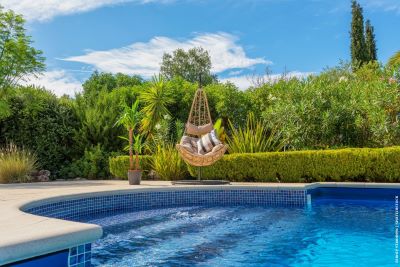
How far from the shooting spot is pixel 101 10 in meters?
12.7

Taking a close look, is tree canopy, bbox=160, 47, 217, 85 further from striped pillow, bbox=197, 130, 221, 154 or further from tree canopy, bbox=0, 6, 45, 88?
striped pillow, bbox=197, 130, 221, 154

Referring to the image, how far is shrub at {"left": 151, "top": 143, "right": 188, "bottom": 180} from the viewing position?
1048cm

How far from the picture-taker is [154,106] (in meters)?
12.6

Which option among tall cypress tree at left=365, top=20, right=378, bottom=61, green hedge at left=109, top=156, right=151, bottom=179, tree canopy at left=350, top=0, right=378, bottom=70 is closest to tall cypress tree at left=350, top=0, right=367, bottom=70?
tree canopy at left=350, top=0, right=378, bottom=70

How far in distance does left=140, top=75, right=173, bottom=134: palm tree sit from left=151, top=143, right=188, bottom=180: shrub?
2.11 metres

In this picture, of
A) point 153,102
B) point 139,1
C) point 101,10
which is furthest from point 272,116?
point 101,10

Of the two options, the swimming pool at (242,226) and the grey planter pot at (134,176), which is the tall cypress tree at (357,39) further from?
the grey planter pot at (134,176)

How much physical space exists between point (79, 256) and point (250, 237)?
262 cm

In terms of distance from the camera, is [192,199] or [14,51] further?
[14,51]

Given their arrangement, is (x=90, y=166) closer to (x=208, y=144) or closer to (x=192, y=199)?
(x=208, y=144)

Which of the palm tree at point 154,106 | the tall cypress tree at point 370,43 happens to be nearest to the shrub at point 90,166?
the palm tree at point 154,106

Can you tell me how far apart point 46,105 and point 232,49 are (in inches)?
430

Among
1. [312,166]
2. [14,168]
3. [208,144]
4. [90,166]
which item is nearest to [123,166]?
[90,166]

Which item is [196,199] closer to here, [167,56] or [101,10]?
[101,10]
